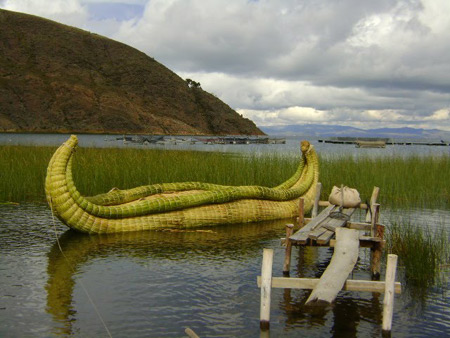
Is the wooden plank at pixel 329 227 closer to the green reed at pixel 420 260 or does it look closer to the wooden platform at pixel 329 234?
the wooden platform at pixel 329 234

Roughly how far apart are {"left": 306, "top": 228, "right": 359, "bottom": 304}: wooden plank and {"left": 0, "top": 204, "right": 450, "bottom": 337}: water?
0.51 m

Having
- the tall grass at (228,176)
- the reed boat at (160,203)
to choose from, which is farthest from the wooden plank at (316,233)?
the tall grass at (228,176)

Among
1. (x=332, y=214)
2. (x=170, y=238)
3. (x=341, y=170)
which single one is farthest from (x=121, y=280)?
(x=341, y=170)

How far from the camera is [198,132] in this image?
10200cm

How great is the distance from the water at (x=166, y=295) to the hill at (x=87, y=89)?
239ft

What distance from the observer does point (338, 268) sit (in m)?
5.59

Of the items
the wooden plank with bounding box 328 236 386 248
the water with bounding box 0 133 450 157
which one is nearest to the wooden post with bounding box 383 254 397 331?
the wooden plank with bounding box 328 236 386 248

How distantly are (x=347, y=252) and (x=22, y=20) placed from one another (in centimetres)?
10166

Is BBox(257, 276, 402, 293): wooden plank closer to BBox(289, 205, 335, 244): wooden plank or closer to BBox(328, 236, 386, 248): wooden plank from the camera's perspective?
BBox(289, 205, 335, 244): wooden plank

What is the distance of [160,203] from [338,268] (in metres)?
4.94

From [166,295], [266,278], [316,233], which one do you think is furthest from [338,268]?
[166,295]

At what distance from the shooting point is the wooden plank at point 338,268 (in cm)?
491

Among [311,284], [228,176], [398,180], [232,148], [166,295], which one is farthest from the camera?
[232,148]

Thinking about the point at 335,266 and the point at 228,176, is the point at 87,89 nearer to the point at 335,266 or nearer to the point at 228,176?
the point at 228,176
